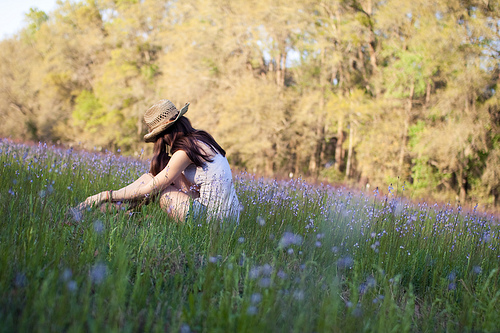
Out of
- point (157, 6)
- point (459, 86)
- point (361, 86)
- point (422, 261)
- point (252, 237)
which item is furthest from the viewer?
point (157, 6)

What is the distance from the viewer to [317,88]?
23.3 m

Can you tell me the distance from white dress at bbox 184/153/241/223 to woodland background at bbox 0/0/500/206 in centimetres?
767

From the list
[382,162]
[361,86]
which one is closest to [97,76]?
[361,86]

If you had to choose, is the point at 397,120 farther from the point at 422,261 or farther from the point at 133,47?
the point at 133,47

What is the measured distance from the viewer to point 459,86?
15188 millimetres

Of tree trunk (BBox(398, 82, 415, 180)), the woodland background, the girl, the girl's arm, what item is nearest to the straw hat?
the girl

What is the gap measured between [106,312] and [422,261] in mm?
2761

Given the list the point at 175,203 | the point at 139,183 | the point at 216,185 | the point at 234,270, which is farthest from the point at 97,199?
the point at 234,270

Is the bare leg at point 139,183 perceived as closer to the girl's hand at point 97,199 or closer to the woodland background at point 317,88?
the girl's hand at point 97,199

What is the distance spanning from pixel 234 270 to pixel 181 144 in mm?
1491

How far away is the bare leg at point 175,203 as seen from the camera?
3.67 m

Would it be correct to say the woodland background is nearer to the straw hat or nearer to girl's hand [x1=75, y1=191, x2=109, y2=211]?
the straw hat

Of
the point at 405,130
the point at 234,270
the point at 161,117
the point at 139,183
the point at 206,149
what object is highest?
the point at 405,130

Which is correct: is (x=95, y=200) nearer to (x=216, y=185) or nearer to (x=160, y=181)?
(x=160, y=181)
